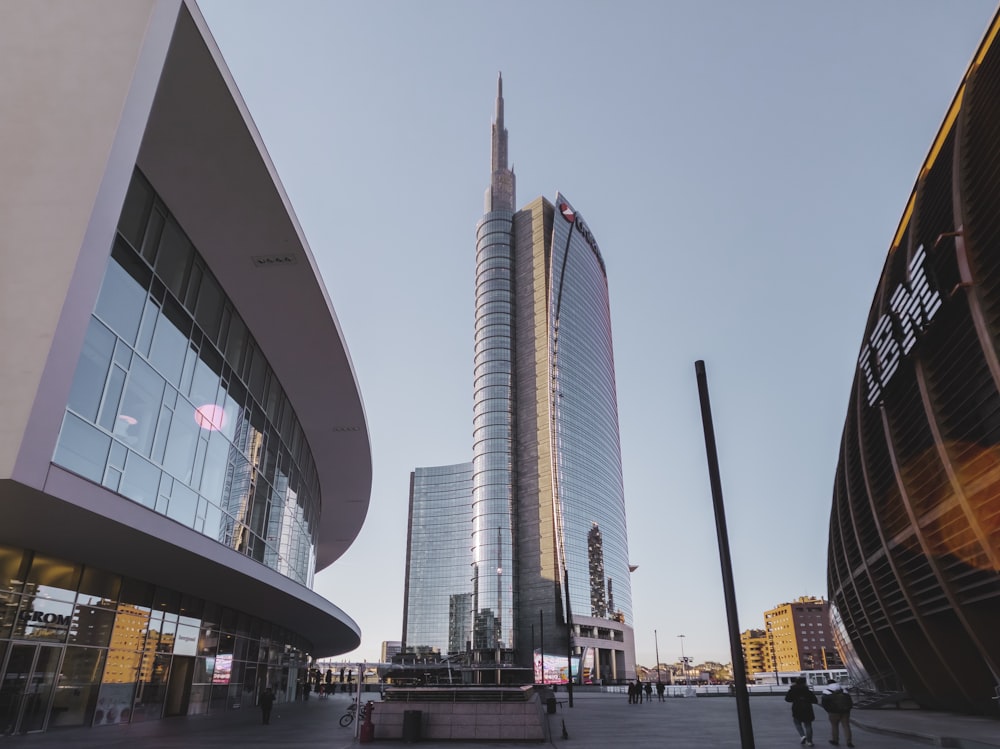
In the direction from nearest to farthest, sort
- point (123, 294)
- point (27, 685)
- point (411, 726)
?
point (123, 294), point (27, 685), point (411, 726)

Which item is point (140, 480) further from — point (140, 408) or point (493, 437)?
point (493, 437)

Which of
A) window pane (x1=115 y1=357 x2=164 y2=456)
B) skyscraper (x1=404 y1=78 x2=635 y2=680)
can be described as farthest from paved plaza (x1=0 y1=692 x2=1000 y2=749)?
skyscraper (x1=404 y1=78 x2=635 y2=680)

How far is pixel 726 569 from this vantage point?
332 inches

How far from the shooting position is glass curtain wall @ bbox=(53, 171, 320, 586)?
14.5 meters

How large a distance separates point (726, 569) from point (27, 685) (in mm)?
15926

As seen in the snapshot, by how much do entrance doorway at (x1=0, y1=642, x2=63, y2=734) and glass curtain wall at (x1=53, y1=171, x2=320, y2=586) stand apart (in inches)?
157

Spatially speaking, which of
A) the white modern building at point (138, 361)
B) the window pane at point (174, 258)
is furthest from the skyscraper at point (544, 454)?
the window pane at point (174, 258)

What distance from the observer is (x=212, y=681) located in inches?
1004

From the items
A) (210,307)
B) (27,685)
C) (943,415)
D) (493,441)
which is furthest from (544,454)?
(27,685)

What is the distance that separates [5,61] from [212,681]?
21.1m

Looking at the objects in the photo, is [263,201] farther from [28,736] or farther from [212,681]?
Result: [212,681]

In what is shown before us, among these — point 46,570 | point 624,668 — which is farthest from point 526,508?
point 46,570

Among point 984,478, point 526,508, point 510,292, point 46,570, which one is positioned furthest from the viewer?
point 510,292

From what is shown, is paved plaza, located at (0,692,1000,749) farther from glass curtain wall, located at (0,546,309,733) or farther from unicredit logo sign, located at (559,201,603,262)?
unicredit logo sign, located at (559,201,603,262)
